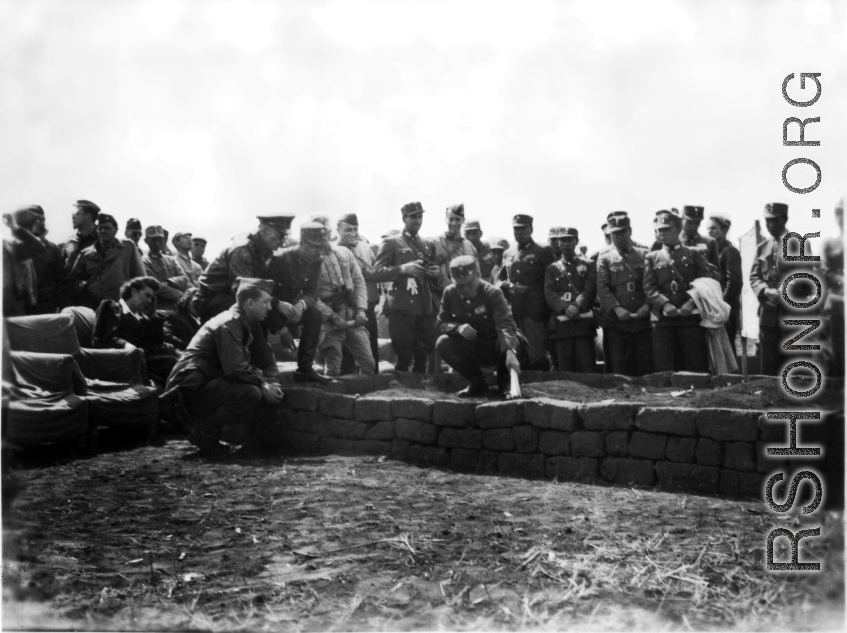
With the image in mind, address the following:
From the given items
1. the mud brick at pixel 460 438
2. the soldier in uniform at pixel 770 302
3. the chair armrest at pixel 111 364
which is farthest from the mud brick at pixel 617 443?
the chair armrest at pixel 111 364

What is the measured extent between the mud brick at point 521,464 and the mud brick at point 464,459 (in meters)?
0.16

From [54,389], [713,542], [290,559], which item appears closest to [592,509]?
[713,542]

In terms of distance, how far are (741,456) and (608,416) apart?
0.76 metres

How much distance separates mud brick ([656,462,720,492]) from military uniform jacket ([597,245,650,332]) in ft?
7.29

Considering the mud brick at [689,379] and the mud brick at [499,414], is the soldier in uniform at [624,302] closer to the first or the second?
the mud brick at [689,379]

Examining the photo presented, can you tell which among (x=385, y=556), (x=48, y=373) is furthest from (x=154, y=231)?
(x=385, y=556)

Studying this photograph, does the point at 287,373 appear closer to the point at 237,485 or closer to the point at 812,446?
the point at 237,485

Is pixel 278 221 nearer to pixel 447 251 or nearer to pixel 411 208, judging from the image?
pixel 411 208

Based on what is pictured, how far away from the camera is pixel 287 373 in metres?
5.72

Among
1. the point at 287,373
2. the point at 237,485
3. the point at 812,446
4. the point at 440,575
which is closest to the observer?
the point at 440,575

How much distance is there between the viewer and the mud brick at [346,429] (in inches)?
209

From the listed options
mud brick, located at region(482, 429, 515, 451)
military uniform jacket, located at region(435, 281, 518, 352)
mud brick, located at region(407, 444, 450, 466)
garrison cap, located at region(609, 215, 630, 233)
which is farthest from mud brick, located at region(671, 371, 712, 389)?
mud brick, located at region(407, 444, 450, 466)

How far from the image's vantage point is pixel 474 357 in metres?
5.94

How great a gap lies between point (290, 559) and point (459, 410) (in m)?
1.70
